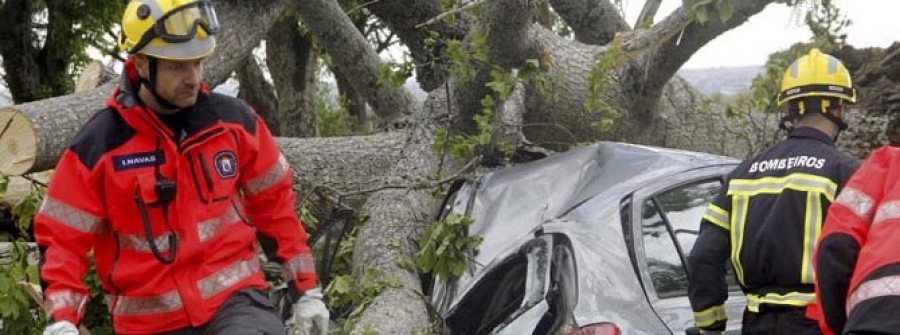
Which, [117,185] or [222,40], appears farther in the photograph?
[222,40]

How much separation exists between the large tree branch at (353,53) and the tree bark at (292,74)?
4754mm

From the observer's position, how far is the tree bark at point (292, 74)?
43.1ft

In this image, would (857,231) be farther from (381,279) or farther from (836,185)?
(381,279)

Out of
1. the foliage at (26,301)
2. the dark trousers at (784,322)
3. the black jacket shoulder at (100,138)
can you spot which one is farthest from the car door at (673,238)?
the foliage at (26,301)

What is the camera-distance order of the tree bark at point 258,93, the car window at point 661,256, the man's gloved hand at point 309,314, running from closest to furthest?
the man's gloved hand at point 309,314 → the car window at point 661,256 → the tree bark at point 258,93

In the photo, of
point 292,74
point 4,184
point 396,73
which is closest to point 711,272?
point 396,73

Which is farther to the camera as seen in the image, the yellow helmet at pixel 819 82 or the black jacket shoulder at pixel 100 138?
the yellow helmet at pixel 819 82

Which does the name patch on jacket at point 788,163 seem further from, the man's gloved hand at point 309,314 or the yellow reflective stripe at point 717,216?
the man's gloved hand at point 309,314

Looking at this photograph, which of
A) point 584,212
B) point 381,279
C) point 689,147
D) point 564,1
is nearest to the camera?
point 584,212

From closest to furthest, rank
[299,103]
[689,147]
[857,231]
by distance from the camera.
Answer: [857,231], [689,147], [299,103]

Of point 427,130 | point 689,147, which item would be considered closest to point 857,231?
point 427,130

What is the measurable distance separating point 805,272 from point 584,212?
961 millimetres

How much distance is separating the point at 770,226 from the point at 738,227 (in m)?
0.17

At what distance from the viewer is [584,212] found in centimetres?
428
